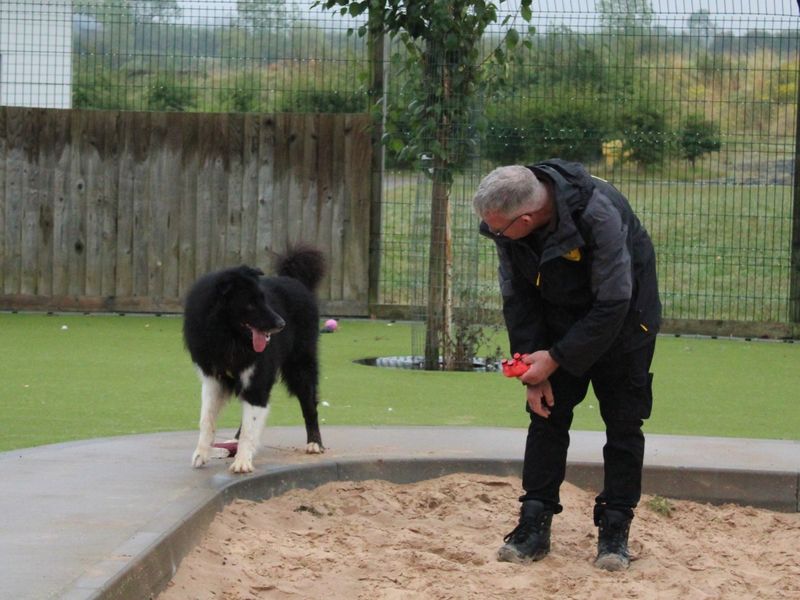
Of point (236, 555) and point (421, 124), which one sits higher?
point (421, 124)

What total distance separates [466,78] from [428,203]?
1192 millimetres

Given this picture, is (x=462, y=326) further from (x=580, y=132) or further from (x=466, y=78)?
(x=580, y=132)

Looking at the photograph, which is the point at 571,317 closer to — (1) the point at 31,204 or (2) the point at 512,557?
(2) the point at 512,557

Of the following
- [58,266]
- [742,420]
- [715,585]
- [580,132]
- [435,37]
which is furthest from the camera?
[58,266]

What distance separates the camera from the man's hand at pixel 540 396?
18.0 ft

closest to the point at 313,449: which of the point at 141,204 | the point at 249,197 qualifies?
the point at 249,197

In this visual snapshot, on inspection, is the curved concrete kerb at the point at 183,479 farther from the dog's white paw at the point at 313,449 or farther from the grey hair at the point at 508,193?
the grey hair at the point at 508,193

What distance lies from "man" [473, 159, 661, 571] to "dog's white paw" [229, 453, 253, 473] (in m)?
1.53

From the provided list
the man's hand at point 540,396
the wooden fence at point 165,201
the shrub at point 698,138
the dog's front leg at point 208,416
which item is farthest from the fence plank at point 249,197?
the man's hand at point 540,396

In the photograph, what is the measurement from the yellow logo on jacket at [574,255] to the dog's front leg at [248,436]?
2.22 meters

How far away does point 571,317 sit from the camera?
5.45m

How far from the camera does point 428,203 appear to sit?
11.8 meters

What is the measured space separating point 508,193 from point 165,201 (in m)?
9.89

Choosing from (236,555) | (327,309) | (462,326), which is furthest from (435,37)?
(236,555)
